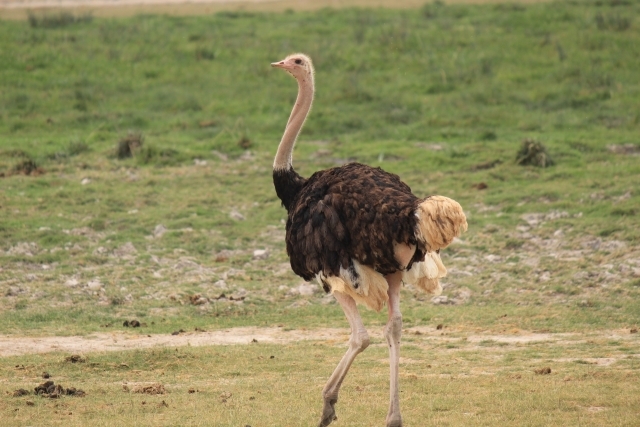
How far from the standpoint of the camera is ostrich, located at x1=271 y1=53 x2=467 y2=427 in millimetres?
6090

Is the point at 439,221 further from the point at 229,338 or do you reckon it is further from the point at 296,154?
the point at 296,154

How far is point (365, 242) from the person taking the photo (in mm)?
6398

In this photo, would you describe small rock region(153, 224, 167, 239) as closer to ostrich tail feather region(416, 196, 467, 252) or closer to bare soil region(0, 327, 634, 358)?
bare soil region(0, 327, 634, 358)

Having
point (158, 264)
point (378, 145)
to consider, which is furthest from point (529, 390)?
point (378, 145)

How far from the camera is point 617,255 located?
1088 cm

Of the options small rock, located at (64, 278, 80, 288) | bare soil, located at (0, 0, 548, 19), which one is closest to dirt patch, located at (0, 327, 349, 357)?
small rock, located at (64, 278, 80, 288)

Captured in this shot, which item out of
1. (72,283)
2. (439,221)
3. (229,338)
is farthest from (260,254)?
(439,221)

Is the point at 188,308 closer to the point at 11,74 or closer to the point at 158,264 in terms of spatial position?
the point at 158,264

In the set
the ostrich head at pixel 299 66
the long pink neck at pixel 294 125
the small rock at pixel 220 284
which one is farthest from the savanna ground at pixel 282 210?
the ostrich head at pixel 299 66

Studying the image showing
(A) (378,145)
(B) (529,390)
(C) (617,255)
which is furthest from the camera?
(A) (378,145)

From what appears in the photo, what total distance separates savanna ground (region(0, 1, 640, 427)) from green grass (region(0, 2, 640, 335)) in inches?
1.7

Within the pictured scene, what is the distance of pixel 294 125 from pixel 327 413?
7.25 ft

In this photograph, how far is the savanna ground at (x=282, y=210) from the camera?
7.43 m

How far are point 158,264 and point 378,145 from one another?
4.97m
